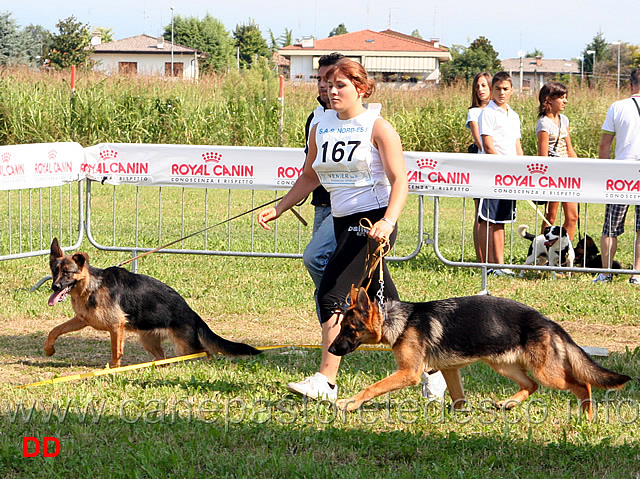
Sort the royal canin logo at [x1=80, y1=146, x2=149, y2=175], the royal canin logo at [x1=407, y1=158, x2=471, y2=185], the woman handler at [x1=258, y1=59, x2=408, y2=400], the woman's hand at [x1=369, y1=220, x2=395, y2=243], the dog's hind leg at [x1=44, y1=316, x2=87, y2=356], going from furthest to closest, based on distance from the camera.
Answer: the royal canin logo at [x1=80, y1=146, x2=149, y2=175] < the royal canin logo at [x1=407, y1=158, x2=471, y2=185] < the dog's hind leg at [x1=44, y1=316, x2=87, y2=356] < the woman handler at [x1=258, y1=59, x2=408, y2=400] < the woman's hand at [x1=369, y1=220, x2=395, y2=243]

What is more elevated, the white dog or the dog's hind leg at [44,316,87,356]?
the white dog

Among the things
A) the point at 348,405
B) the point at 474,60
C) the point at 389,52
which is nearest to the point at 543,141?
the point at 348,405

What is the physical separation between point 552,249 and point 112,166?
5236 mm

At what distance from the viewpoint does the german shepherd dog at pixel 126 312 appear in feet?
19.6

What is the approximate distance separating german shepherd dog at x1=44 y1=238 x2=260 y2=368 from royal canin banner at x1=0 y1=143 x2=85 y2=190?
8.63ft

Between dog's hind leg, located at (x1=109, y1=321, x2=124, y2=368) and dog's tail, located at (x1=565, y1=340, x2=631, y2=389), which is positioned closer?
dog's tail, located at (x1=565, y1=340, x2=631, y2=389)

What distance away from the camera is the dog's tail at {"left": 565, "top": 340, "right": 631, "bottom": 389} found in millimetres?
4684

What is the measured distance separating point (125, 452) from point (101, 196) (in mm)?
12786

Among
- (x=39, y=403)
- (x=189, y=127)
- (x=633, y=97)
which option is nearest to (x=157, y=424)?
(x=39, y=403)

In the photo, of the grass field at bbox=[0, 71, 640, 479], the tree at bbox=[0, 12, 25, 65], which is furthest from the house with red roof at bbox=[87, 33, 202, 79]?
the grass field at bbox=[0, 71, 640, 479]

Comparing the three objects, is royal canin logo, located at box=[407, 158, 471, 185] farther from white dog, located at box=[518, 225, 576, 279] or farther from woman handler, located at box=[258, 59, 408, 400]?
woman handler, located at box=[258, 59, 408, 400]

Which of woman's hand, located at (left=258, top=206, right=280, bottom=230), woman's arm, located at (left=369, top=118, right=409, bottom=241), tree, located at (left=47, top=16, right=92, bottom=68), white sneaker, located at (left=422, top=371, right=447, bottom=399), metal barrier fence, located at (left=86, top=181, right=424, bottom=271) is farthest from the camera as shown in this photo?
tree, located at (left=47, top=16, right=92, bottom=68)

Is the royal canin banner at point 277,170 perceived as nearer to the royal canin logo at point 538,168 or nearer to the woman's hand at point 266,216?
the royal canin logo at point 538,168

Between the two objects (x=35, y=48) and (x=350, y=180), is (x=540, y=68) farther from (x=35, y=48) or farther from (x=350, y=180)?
(x=350, y=180)
